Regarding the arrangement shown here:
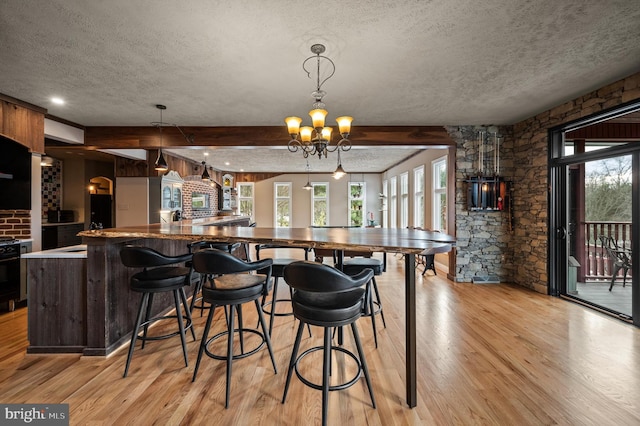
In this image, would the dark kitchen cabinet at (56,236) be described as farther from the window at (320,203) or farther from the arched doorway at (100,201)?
the window at (320,203)

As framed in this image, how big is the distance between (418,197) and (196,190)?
236 inches

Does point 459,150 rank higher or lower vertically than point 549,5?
lower

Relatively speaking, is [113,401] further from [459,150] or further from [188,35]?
[459,150]

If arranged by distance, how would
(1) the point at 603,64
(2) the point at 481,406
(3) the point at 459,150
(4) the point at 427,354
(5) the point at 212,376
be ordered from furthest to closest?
(3) the point at 459,150, (1) the point at 603,64, (4) the point at 427,354, (5) the point at 212,376, (2) the point at 481,406

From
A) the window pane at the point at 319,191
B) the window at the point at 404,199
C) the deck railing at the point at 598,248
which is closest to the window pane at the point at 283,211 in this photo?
the window pane at the point at 319,191

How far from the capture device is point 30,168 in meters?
3.68

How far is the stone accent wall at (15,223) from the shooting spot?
3701 millimetres

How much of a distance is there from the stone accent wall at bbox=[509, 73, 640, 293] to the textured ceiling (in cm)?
25

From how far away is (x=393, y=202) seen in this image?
957 centimetres

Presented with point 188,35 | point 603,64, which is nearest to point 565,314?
point 603,64

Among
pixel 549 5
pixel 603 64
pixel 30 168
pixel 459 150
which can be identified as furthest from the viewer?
pixel 459 150

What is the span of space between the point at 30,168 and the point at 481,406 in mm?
5283

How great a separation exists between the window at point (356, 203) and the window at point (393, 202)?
53.5 inches

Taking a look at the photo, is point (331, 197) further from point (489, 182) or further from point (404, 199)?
point (489, 182)
